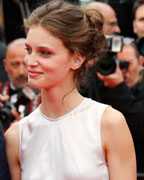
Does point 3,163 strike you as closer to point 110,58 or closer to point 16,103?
point 16,103

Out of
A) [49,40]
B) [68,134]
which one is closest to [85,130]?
[68,134]

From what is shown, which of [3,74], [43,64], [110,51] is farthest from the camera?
[3,74]

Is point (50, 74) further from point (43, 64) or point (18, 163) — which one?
Result: point (18, 163)

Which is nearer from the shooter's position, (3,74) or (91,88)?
(91,88)

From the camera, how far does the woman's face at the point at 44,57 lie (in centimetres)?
222

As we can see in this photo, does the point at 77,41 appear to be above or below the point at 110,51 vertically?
above

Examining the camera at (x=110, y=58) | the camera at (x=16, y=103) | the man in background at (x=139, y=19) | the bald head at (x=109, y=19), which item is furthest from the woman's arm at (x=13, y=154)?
the man in background at (x=139, y=19)

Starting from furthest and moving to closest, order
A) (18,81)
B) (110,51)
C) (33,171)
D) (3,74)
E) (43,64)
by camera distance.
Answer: (3,74)
(18,81)
(110,51)
(33,171)
(43,64)

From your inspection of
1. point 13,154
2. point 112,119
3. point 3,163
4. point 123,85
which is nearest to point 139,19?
point 123,85

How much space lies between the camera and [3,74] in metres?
4.83

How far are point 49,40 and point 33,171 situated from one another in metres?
0.72

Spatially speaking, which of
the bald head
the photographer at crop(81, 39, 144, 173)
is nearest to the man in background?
the bald head

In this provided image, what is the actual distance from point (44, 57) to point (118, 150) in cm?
Result: 61

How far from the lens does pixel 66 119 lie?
2400 millimetres
